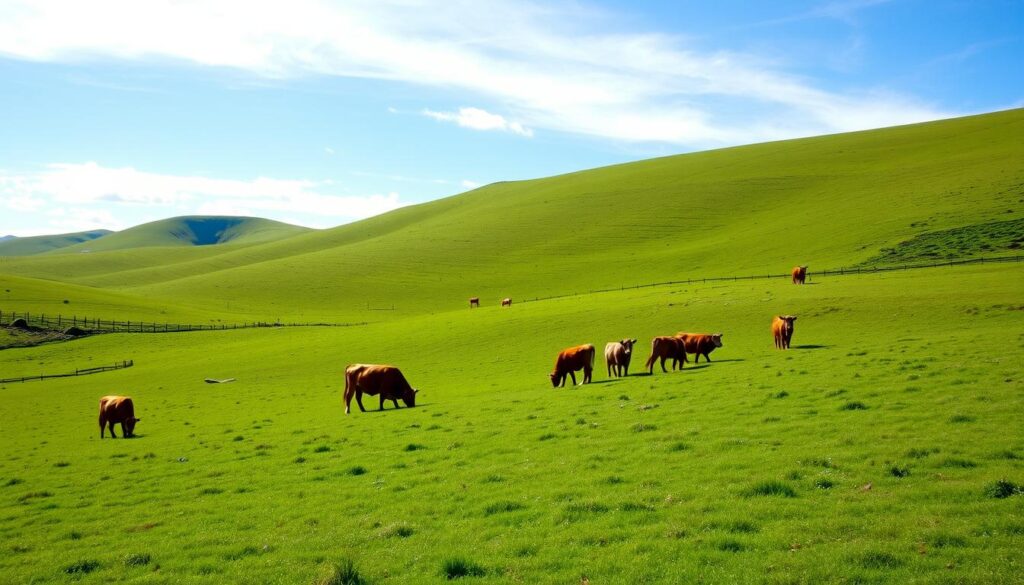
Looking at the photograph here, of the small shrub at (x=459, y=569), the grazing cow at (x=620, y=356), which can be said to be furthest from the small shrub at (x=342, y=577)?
the grazing cow at (x=620, y=356)

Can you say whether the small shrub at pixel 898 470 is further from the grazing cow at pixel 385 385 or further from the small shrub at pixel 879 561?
the grazing cow at pixel 385 385

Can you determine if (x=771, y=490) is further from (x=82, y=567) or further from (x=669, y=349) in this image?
(x=669, y=349)

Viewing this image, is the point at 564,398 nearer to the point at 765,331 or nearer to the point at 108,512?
the point at 108,512

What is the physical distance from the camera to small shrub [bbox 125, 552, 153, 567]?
10.1 metres

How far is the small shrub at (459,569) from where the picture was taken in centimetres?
827

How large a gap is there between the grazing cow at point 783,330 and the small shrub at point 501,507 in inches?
914

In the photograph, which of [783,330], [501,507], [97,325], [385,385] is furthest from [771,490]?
[97,325]

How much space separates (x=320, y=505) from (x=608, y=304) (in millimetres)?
40524

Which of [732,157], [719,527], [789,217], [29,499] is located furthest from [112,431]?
[732,157]

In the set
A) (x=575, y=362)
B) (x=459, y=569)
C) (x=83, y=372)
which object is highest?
(x=575, y=362)

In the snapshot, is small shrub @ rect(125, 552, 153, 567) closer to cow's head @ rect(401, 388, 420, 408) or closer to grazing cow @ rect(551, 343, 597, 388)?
cow's head @ rect(401, 388, 420, 408)

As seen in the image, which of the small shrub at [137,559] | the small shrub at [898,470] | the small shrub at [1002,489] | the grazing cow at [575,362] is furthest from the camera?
the grazing cow at [575,362]

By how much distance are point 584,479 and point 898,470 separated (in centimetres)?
508

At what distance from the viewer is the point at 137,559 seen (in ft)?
33.3
